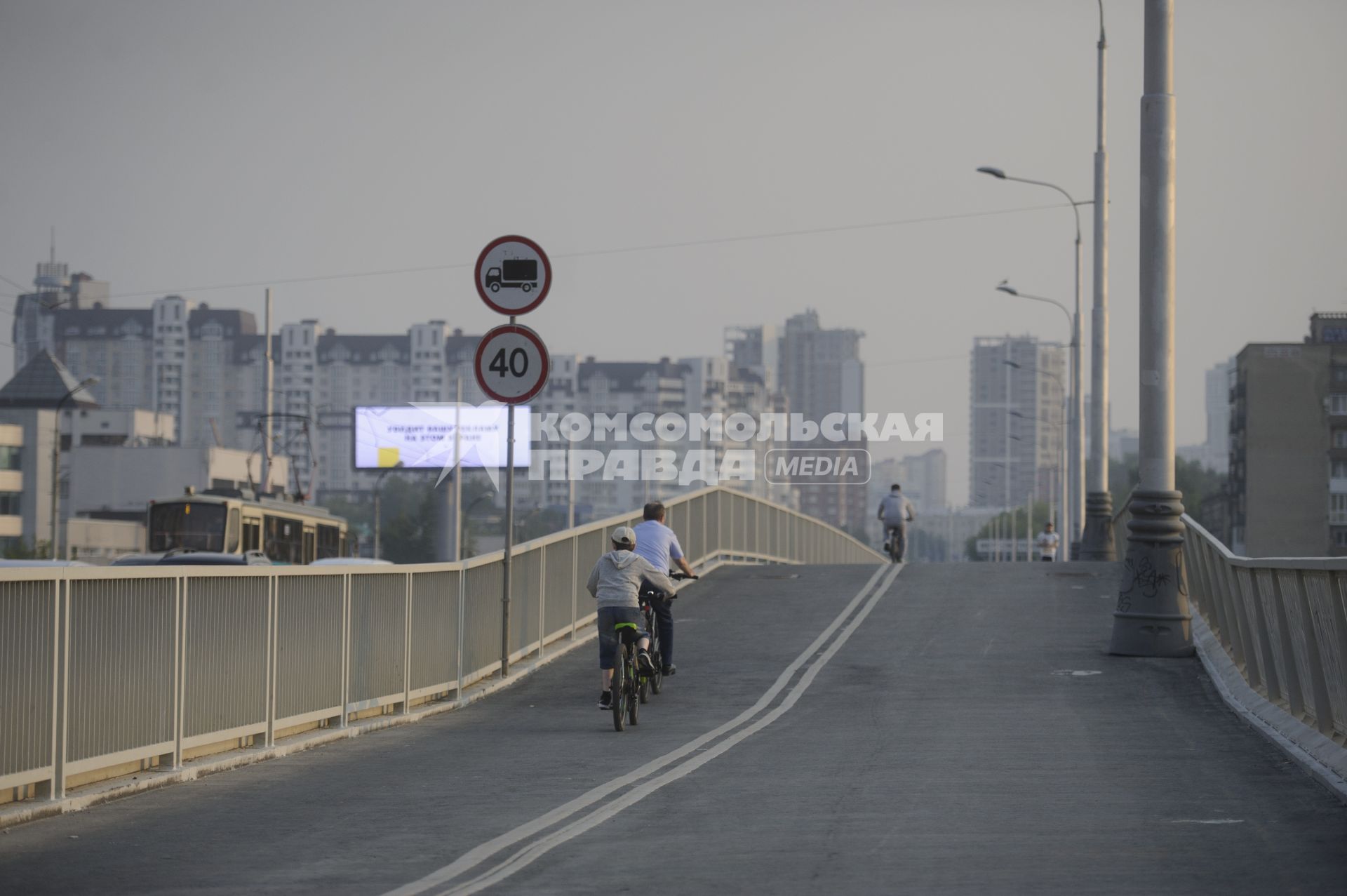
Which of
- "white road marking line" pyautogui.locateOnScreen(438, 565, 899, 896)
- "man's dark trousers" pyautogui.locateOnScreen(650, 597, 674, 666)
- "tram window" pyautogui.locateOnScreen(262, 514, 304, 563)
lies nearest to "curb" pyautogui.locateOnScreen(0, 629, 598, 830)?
"man's dark trousers" pyautogui.locateOnScreen(650, 597, 674, 666)

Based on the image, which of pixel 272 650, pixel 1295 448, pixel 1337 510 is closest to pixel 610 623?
pixel 272 650

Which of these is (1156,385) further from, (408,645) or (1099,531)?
(1099,531)

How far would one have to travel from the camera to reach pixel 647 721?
1452 cm

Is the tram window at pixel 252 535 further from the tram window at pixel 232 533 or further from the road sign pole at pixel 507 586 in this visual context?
the road sign pole at pixel 507 586

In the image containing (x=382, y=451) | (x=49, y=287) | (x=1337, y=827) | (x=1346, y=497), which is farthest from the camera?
(x=49, y=287)

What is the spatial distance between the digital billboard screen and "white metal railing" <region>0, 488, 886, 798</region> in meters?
55.8

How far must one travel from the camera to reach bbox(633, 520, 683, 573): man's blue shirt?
1670 centimetres

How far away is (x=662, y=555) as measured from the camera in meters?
16.8

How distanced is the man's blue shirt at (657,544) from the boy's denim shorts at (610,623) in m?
1.93

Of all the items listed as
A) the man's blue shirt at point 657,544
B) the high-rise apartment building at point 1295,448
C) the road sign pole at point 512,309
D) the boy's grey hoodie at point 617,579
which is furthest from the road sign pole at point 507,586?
the high-rise apartment building at point 1295,448

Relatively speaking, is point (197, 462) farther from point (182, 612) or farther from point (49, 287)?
point (182, 612)

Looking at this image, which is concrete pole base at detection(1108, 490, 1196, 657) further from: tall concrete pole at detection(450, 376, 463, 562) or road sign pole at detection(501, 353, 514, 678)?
tall concrete pole at detection(450, 376, 463, 562)

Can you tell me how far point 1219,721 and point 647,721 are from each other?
4538mm

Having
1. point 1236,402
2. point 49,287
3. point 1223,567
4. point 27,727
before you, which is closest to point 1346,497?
point 1236,402
